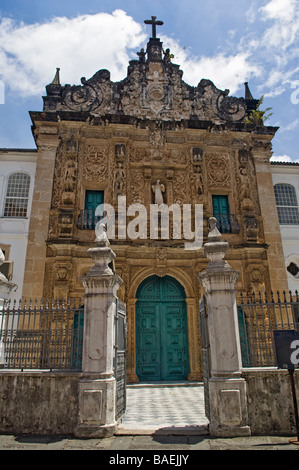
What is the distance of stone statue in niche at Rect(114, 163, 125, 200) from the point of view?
44.3ft

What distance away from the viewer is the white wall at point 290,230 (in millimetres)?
13880

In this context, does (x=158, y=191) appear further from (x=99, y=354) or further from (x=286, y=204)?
(x=99, y=354)

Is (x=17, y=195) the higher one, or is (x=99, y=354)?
(x=17, y=195)

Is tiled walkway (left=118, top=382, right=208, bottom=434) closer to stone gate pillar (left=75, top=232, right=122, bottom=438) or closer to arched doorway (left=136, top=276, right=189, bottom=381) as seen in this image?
stone gate pillar (left=75, top=232, right=122, bottom=438)

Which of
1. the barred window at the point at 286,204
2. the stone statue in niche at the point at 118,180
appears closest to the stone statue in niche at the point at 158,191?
the stone statue in niche at the point at 118,180

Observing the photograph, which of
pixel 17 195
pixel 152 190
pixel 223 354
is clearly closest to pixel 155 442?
pixel 223 354

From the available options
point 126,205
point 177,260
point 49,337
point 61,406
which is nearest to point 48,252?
point 126,205

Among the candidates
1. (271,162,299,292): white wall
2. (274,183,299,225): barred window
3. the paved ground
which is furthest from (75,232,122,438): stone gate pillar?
(274,183,299,225): barred window

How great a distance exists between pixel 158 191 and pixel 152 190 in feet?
0.98

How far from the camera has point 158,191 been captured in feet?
45.7

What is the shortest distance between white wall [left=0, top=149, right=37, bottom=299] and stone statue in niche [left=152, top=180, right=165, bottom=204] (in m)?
4.96

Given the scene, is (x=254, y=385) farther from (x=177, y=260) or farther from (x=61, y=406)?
(x=177, y=260)

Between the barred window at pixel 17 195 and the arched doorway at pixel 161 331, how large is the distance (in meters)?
5.69
